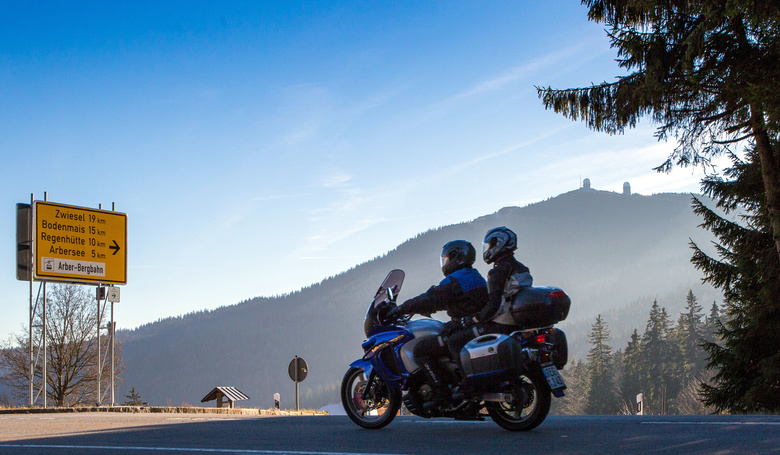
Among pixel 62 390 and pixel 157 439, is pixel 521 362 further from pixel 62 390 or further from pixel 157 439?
pixel 62 390

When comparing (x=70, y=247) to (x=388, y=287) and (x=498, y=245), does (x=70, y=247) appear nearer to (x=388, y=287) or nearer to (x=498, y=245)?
(x=388, y=287)

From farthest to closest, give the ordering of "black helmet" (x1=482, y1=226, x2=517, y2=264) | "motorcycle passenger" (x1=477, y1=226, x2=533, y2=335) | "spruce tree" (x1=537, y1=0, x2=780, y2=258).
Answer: "spruce tree" (x1=537, y1=0, x2=780, y2=258) → "black helmet" (x1=482, y1=226, x2=517, y2=264) → "motorcycle passenger" (x1=477, y1=226, x2=533, y2=335)

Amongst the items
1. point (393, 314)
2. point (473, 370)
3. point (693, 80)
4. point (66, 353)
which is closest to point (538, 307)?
point (473, 370)

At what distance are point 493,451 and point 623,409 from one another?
77.0m

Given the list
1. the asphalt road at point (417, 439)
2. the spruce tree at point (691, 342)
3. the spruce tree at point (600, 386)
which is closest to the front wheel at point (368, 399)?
the asphalt road at point (417, 439)

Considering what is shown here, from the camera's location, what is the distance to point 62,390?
4812cm

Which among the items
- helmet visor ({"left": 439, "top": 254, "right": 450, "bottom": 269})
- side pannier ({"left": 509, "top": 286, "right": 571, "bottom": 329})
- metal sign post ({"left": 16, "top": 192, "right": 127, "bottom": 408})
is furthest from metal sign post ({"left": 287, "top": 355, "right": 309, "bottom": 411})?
side pannier ({"left": 509, "top": 286, "right": 571, "bottom": 329})

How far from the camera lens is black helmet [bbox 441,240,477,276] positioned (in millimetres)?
7531

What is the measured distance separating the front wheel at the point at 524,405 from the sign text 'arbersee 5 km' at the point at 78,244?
1973 centimetres

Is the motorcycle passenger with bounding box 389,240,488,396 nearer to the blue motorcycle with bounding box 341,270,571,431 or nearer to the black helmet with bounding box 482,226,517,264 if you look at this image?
the blue motorcycle with bounding box 341,270,571,431

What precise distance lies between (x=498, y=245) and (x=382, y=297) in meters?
1.29

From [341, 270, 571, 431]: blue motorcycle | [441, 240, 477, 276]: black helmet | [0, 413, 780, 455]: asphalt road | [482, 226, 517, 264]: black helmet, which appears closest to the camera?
[0, 413, 780, 455]: asphalt road

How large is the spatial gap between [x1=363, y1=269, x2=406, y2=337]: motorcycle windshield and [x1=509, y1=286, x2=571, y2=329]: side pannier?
1.29 m

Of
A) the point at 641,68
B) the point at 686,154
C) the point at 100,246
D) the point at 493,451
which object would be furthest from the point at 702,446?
the point at 100,246
